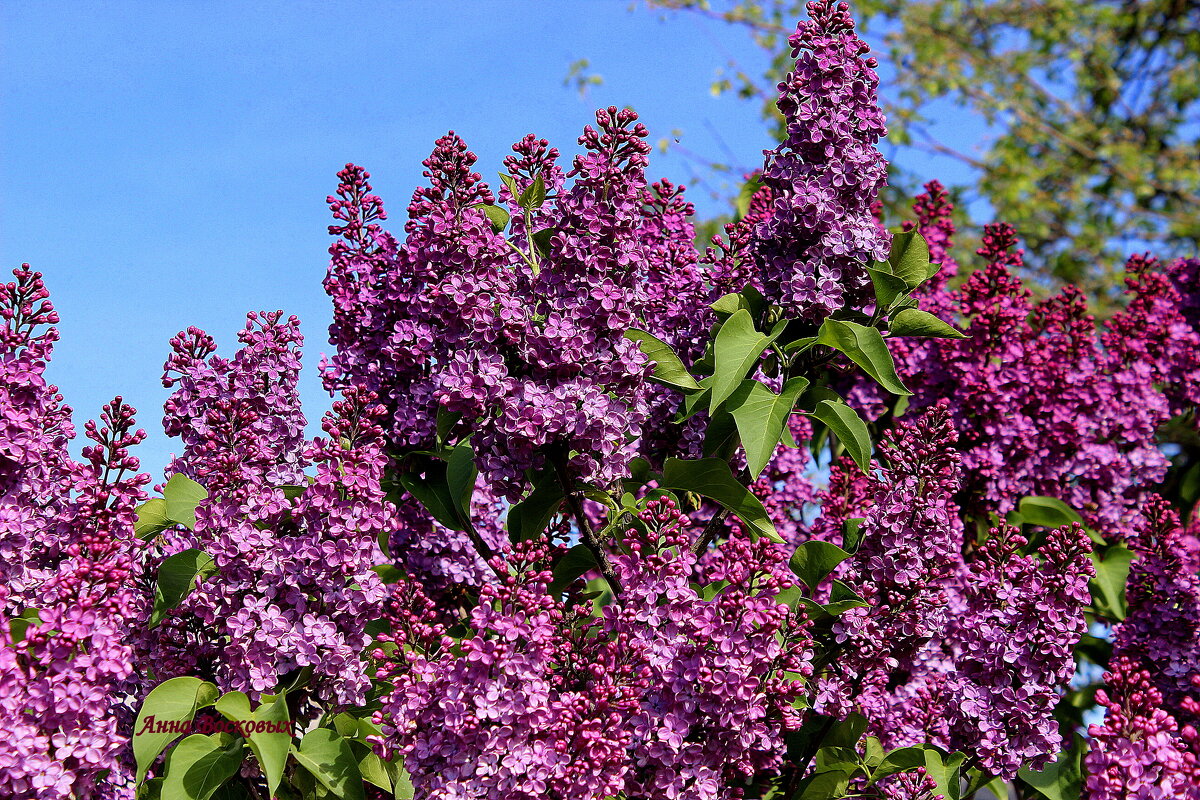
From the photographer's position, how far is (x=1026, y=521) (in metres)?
3.94

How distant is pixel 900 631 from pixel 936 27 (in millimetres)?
11096

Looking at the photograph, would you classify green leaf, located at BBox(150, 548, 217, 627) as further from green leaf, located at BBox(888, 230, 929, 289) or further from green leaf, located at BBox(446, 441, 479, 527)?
green leaf, located at BBox(888, 230, 929, 289)

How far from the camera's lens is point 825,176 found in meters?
2.79

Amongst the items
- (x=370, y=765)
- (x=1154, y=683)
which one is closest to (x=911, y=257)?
(x=1154, y=683)

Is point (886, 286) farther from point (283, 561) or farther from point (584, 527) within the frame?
point (283, 561)

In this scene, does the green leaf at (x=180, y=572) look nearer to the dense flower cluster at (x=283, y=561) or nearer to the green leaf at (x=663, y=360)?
the dense flower cluster at (x=283, y=561)

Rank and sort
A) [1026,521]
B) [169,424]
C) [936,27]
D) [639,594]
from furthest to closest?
[936,27] < [1026,521] < [169,424] < [639,594]

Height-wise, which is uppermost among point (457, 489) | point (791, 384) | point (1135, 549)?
point (1135, 549)

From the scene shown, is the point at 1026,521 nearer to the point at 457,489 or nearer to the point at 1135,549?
the point at 1135,549

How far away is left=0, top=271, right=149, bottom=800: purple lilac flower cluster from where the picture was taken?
2188mm

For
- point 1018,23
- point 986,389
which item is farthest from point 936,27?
point 986,389

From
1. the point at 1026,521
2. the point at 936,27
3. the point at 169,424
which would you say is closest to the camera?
the point at 169,424

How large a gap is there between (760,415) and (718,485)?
0.20m

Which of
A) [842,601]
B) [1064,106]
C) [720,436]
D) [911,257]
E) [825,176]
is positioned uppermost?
[1064,106]
